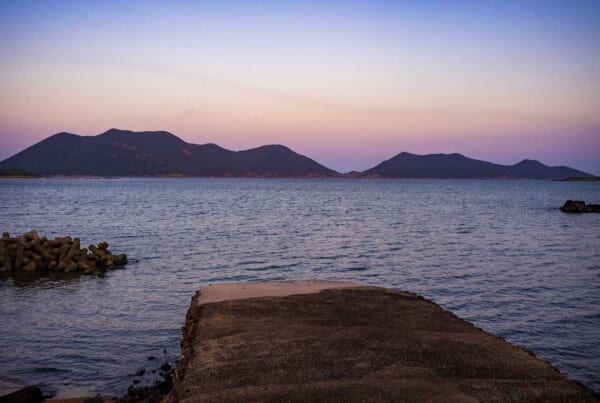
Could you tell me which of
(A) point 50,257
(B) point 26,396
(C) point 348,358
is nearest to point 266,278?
(A) point 50,257

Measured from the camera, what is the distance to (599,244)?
34.3 metres

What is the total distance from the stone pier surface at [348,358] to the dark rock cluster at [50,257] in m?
13.5

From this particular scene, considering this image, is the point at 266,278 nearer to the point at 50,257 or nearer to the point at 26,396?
the point at 50,257

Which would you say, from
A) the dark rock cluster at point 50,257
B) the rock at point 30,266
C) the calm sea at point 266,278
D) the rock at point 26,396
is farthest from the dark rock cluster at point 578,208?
the rock at point 26,396

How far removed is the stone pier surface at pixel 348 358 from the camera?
7.27 meters

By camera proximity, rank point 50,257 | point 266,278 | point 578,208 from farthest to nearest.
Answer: point 578,208 → point 50,257 → point 266,278

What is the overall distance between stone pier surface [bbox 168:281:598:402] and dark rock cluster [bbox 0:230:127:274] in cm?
1347

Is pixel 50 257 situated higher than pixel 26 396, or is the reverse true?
pixel 50 257

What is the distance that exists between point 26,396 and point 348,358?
6076mm

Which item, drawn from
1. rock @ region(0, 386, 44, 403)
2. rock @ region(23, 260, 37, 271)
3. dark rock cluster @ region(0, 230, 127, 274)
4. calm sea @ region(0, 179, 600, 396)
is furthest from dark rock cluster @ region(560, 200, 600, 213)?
rock @ region(0, 386, 44, 403)

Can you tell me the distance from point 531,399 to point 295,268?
56.9ft

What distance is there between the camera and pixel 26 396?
932cm

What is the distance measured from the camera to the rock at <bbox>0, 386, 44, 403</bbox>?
8984mm

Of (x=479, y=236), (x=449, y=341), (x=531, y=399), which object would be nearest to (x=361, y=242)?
(x=479, y=236)
